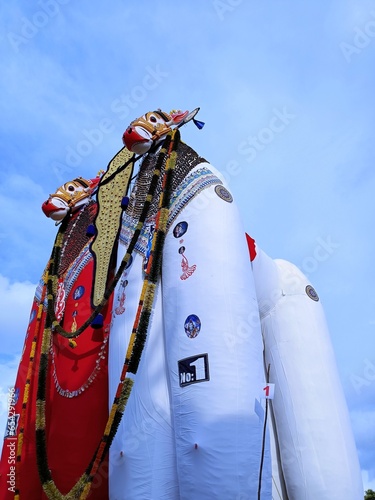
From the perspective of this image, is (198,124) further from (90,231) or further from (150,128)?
(90,231)

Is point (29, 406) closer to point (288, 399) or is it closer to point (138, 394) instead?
point (138, 394)

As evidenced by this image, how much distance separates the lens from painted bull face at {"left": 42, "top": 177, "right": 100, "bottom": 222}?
7.13 meters

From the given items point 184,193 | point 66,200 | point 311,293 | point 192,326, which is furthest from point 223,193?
point 66,200

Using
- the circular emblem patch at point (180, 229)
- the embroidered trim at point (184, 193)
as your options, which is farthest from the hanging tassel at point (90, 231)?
the circular emblem patch at point (180, 229)

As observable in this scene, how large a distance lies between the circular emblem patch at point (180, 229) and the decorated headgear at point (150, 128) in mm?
1197

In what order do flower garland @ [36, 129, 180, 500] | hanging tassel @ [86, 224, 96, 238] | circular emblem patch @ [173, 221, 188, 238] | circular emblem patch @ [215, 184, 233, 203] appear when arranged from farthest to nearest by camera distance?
1. hanging tassel @ [86, 224, 96, 238]
2. circular emblem patch @ [215, 184, 233, 203]
3. circular emblem patch @ [173, 221, 188, 238]
4. flower garland @ [36, 129, 180, 500]

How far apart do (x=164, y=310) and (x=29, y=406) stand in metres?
1.99

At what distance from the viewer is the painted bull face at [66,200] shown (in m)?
7.13

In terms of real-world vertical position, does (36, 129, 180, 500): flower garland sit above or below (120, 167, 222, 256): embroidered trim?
below

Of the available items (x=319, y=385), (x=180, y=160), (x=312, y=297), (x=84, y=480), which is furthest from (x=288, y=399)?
(x=180, y=160)

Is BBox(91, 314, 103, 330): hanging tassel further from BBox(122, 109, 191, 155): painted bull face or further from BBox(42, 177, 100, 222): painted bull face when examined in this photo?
BBox(42, 177, 100, 222): painted bull face

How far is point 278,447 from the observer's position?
5.62 meters

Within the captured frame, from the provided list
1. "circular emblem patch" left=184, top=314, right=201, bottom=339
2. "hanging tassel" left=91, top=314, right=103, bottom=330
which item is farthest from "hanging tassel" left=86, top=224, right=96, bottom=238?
"circular emblem patch" left=184, top=314, right=201, bottom=339

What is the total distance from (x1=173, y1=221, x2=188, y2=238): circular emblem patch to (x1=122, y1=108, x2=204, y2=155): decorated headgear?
1197 mm
